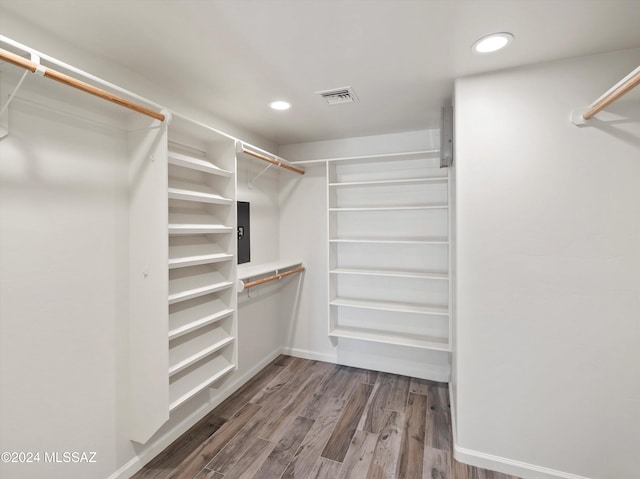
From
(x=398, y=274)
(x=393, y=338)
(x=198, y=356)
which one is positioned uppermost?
(x=398, y=274)

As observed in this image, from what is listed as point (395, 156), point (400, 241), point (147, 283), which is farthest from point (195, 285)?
point (395, 156)

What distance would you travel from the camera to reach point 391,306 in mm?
2887

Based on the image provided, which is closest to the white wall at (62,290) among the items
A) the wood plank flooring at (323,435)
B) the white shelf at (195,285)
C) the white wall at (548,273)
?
the white shelf at (195,285)

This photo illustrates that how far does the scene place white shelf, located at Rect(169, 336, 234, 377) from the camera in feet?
5.80

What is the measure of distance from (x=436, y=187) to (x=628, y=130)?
1.38 metres

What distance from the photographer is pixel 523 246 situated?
1.76 meters

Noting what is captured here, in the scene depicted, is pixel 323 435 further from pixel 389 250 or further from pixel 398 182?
pixel 398 182

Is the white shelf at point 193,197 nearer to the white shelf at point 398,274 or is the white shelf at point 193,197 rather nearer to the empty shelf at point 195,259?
the empty shelf at point 195,259

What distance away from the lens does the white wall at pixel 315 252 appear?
3094 mm

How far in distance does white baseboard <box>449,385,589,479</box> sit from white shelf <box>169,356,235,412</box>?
1.60 meters

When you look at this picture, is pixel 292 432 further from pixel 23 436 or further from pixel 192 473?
pixel 23 436

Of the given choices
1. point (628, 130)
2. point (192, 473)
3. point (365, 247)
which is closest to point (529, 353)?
point (628, 130)

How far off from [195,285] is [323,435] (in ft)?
4.55

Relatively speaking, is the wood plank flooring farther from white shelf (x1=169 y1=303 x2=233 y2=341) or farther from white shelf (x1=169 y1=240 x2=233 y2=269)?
white shelf (x1=169 y1=240 x2=233 y2=269)
